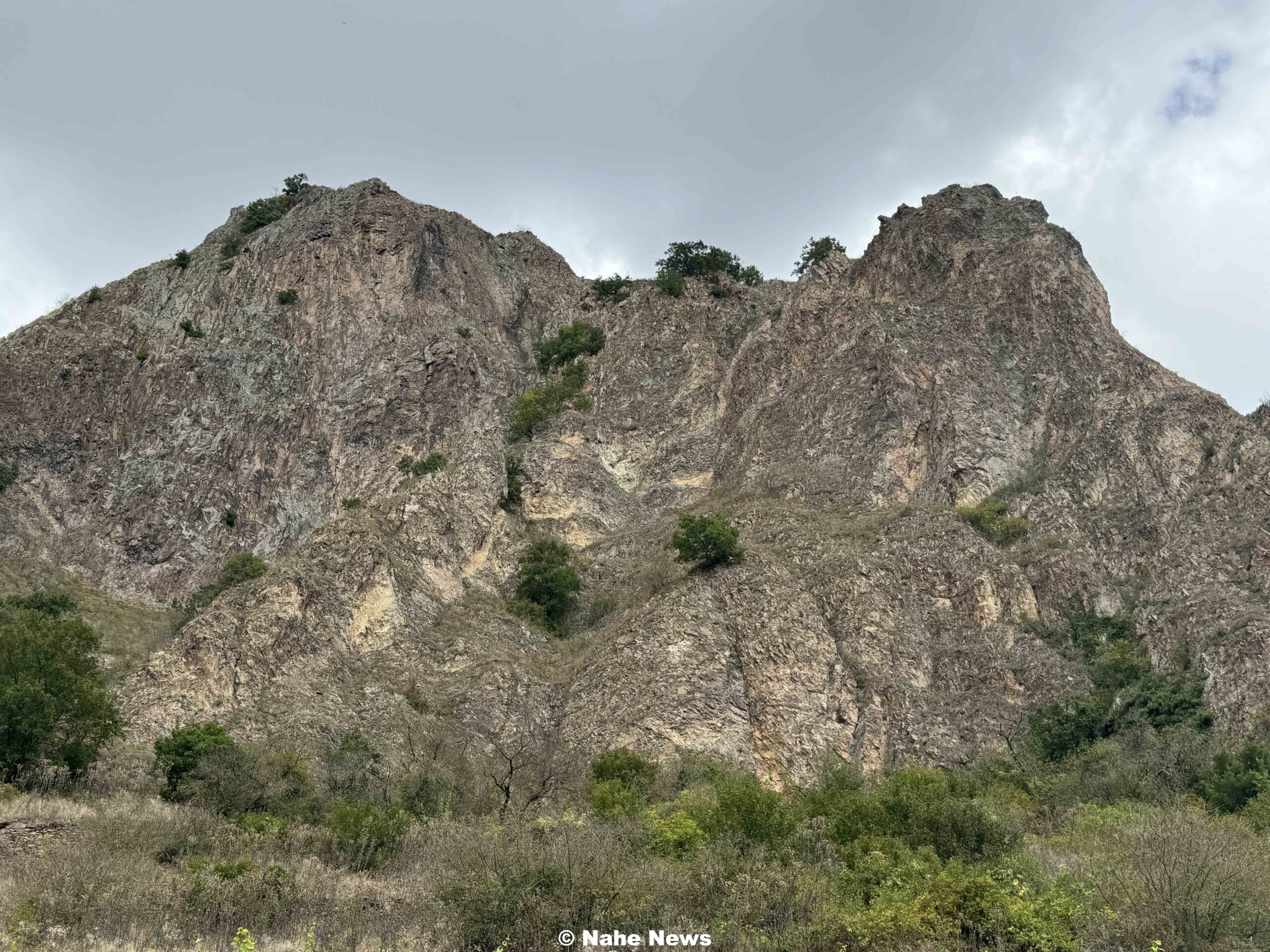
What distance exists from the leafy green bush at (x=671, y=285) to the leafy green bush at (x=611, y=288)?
4.23 meters

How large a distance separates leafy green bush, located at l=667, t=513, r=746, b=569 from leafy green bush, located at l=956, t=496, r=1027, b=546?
12331 mm

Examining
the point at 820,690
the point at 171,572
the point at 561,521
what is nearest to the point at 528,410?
the point at 561,521

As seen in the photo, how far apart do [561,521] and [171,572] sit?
23016 mm

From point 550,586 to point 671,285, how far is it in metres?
33.2

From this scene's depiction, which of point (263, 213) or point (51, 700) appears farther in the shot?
point (263, 213)

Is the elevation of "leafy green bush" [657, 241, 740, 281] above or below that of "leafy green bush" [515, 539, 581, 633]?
above

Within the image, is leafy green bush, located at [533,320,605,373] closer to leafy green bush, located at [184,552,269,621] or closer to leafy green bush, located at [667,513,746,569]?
leafy green bush, located at [184,552,269,621]

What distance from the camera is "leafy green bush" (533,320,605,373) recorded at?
72.6 meters

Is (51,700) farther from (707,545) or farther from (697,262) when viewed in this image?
(697,262)

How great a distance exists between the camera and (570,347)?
72.9 metres

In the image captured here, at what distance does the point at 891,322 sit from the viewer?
62.4m

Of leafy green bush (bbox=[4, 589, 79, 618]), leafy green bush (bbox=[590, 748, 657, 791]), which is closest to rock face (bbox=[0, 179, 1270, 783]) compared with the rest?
leafy green bush (bbox=[590, 748, 657, 791])

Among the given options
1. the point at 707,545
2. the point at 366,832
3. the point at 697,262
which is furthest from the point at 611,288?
the point at 366,832

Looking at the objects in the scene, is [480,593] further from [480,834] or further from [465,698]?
[480,834]
